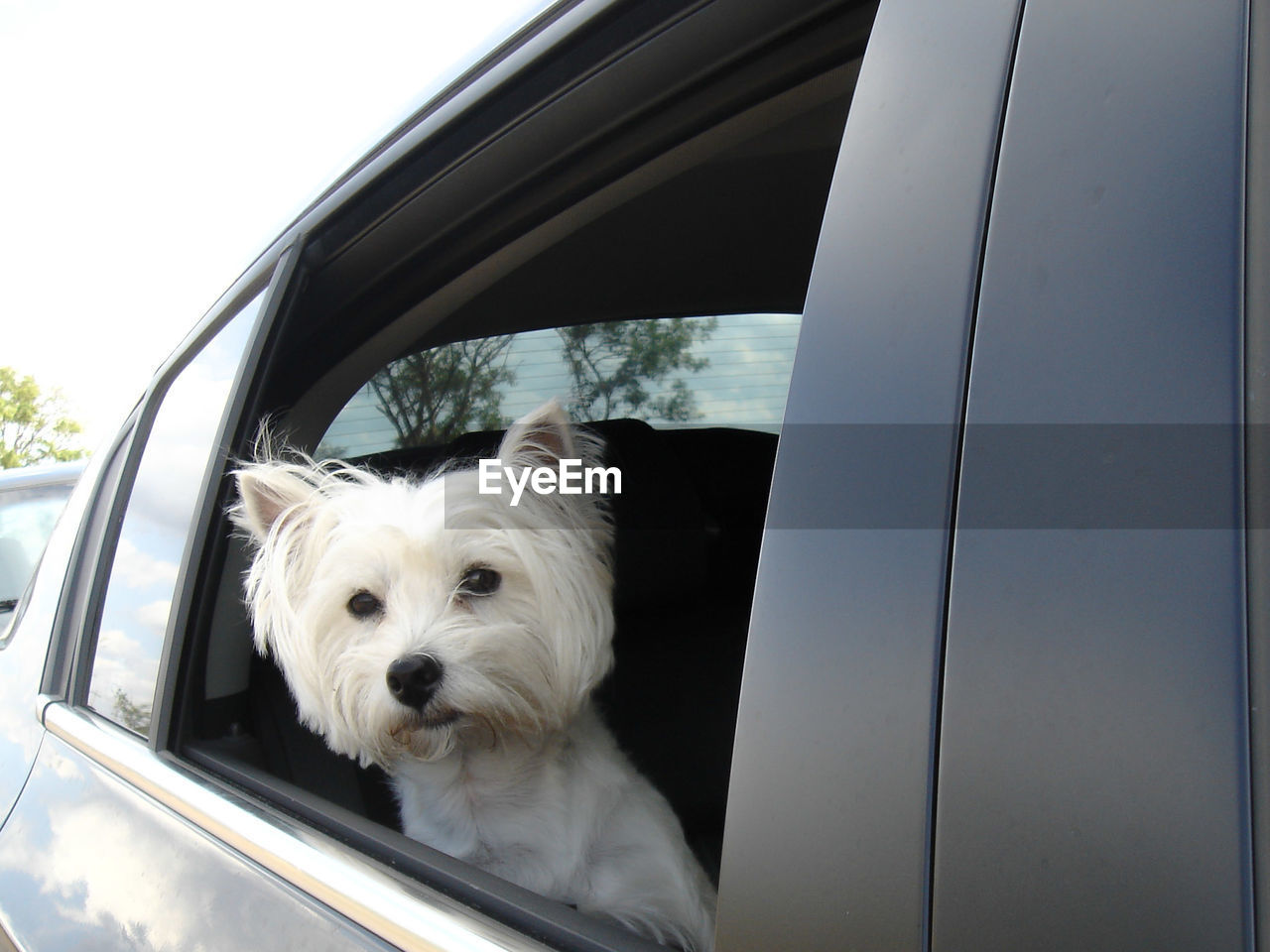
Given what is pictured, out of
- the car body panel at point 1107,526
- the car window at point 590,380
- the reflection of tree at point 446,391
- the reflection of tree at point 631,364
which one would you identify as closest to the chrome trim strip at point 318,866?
the car body panel at point 1107,526

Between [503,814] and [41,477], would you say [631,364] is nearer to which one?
[503,814]

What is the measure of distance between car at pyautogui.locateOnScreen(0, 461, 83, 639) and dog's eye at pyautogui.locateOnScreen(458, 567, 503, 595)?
100 inches

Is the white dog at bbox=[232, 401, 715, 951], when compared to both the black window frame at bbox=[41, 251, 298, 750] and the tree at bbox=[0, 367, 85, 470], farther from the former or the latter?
the tree at bbox=[0, 367, 85, 470]

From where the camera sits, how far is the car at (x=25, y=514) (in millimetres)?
3811

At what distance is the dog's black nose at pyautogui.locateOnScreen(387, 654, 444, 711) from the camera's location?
1.75 m

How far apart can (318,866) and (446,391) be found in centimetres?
148

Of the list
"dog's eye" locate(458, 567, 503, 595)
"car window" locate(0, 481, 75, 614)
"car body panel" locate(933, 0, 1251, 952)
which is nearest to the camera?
"car body panel" locate(933, 0, 1251, 952)

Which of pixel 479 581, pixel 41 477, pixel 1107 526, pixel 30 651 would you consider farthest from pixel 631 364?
pixel 41 477

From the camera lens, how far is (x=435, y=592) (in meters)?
1.92

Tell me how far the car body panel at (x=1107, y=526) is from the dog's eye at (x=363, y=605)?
152 cm

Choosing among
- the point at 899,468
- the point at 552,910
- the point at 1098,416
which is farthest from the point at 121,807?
the point at 1098,416

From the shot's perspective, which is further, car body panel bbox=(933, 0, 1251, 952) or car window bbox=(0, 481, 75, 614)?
car window bbox=(0, 481, 75, 614)

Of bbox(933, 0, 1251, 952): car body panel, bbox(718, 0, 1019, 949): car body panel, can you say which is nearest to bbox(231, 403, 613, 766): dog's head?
bbox(718, 0, 1019, 949): car body panel

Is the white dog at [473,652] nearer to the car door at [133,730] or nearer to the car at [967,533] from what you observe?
the car door at [133,730]
